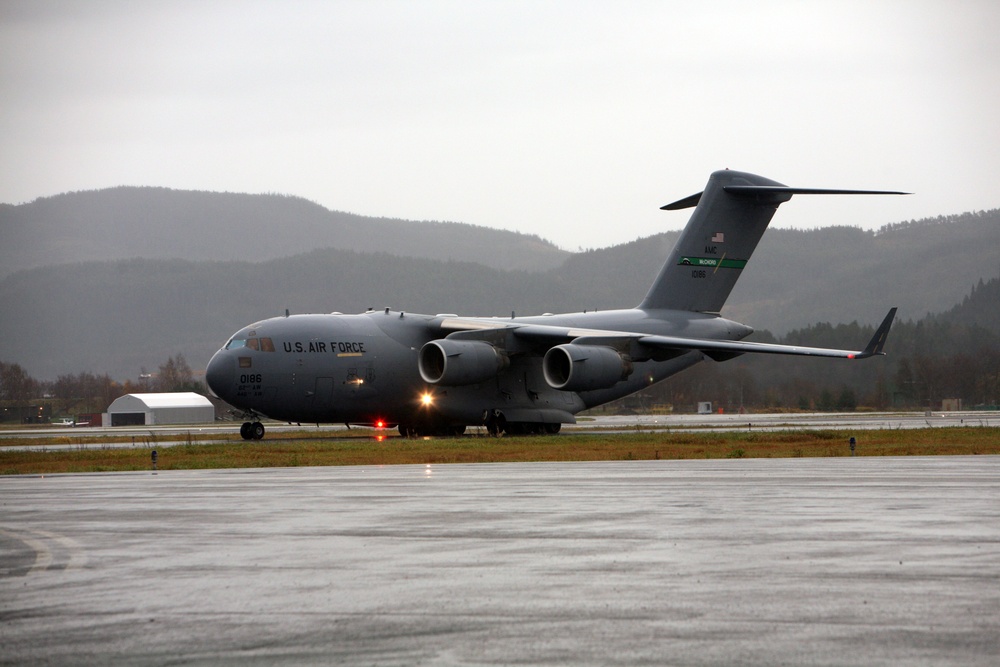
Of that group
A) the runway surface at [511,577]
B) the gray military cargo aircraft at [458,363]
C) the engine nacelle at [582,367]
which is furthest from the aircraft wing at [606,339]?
the runway surface at [511,577]

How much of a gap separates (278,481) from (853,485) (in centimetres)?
897

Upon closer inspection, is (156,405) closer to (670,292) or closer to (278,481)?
(670,292)

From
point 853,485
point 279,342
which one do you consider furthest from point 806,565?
point 279,342

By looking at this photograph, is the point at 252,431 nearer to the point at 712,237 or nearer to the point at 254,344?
the point at 254,344

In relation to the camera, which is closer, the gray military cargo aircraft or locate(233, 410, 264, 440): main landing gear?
the gray military cargo aircraft

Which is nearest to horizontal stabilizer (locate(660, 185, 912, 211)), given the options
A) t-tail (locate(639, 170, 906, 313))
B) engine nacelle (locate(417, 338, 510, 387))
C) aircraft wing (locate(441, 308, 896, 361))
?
t-tail (locate(639, 170, 906, 313))

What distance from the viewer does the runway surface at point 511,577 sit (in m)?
6.54

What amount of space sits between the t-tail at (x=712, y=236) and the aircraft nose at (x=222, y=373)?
1525 centimetres

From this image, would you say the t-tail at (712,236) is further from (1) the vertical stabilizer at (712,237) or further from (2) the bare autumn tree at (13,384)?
(2) the bare autumn tree at (13,384)

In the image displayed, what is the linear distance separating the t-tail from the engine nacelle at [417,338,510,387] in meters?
8.58

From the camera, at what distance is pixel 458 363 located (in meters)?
35.8

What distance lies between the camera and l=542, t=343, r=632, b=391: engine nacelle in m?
35.4

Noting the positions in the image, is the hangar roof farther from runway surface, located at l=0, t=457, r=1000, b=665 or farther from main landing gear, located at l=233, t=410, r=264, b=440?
runway surface, located at l=0, t=457, r=1000, b=665

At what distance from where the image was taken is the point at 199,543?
439 inches
